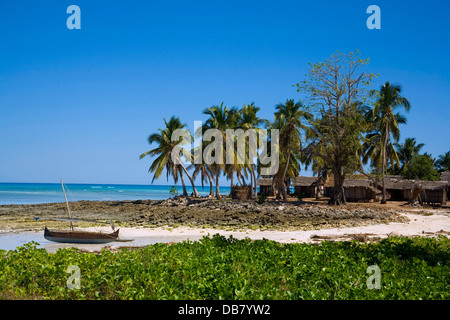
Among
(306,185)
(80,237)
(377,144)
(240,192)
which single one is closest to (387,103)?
(377,144)

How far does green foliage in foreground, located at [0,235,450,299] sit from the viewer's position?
216 inches

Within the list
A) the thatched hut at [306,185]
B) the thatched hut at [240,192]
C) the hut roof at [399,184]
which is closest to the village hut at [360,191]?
the hut roof at [399,184]

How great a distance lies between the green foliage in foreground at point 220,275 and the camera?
5480mm

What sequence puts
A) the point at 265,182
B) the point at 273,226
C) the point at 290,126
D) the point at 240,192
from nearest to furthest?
the point at 273,226 → the point at 290,126 → the point at 240,192 → the point at 265,182

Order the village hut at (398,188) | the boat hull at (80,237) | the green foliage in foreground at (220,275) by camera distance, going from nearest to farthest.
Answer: the green foliage in foreground at (220,275) → the boat hull at (80,237) → the village hut at (398,188)

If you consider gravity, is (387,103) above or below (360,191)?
above

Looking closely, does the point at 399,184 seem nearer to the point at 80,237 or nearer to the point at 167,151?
the point at 167,151

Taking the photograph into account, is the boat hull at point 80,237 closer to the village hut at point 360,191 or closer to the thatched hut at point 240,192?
the thatched hut at point 240,192

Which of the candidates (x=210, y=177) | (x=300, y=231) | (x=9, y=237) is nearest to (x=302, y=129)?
(x=210, y=177)

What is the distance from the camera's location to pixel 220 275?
20.4 feet

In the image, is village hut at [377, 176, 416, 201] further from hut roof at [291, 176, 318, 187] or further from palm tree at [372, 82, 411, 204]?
hut roof at [291, 176, 318, 187]
